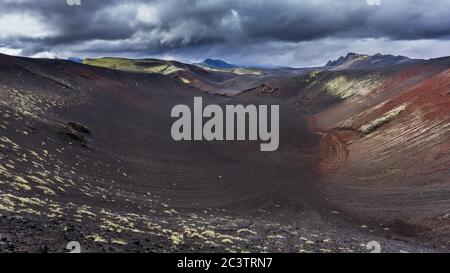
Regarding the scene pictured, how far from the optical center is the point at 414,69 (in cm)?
7494

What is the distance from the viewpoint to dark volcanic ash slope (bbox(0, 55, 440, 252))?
43.6 ft

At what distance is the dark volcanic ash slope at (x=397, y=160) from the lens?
75.5ft

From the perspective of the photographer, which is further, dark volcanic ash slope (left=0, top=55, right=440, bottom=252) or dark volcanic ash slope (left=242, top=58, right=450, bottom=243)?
dark volcanic ash slope (left=242, top=58, right=450, bottom=243)

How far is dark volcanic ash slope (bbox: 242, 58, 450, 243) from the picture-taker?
23016 mm

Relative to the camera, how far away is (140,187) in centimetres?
2489

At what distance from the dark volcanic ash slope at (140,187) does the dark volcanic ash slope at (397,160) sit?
1.74m

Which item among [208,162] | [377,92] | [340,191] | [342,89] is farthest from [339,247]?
[342,89]

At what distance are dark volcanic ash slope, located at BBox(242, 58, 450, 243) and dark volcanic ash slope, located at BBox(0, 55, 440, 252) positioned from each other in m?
1.74

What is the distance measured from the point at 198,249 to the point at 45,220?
15.5ft

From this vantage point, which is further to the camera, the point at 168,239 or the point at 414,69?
the point at 414,69

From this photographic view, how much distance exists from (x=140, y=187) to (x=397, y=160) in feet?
66.3

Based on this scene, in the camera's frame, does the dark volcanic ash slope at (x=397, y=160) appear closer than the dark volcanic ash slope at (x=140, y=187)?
No
